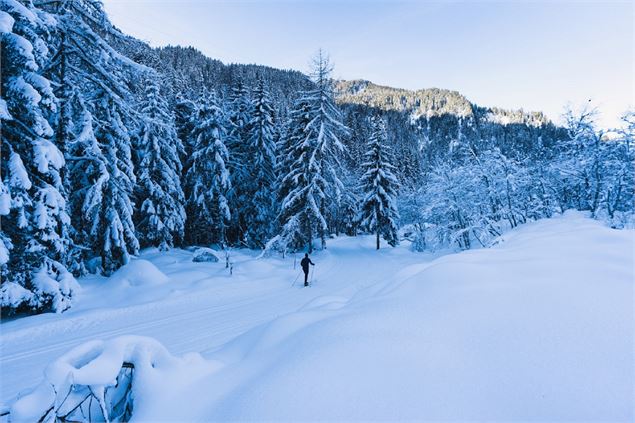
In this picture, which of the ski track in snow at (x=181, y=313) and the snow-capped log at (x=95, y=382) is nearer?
the snow-capped log at (x=95, y=382)

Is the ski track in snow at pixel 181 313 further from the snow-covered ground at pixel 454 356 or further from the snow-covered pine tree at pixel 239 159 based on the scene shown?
the snow-covered pine tree at pixel 239 159

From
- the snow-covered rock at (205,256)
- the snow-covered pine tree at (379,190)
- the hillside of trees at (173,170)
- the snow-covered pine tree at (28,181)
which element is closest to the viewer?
the snow-covered pine tree at (28,181)

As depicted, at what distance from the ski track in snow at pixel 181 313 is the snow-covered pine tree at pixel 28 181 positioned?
1050 millimetres

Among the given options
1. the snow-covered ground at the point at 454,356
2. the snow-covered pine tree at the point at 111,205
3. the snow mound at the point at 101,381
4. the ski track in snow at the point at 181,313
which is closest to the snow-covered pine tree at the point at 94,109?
the snow-covered pine tree at the point at 111,205

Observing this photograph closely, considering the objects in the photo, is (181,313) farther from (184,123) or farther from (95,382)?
(184,123)

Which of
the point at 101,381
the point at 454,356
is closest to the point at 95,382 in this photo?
the point at 101,381

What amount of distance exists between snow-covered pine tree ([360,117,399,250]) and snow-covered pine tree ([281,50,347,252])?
18.9 feet

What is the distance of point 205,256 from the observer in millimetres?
20250

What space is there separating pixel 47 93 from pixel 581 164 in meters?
23.9

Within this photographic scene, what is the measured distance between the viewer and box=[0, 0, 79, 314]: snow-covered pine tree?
8.11 metres

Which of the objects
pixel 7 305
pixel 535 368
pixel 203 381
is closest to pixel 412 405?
pixel 535 368

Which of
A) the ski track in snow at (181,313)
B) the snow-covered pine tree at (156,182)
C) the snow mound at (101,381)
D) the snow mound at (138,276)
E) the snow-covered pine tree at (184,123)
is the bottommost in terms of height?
the ski track in snow at (181,313)

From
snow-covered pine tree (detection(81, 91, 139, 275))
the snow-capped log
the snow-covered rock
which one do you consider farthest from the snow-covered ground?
the snow-covered rock

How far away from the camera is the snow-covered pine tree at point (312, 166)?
2412cm
